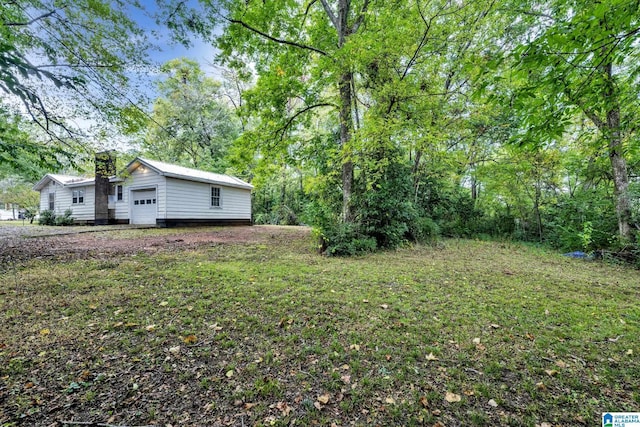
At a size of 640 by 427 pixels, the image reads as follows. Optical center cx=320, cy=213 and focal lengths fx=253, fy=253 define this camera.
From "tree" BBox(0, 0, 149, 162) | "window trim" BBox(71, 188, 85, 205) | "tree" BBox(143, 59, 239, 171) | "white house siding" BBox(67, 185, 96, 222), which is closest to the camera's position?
"tree" BBox(0, 0, 149, 162)

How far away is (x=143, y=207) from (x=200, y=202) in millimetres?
2923

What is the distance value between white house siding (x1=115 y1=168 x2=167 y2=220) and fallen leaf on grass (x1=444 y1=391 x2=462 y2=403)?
13829 mm

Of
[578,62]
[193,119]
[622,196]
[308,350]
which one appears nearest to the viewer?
[578,62]

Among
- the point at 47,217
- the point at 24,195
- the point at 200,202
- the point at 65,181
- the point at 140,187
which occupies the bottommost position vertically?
the point at 47,217

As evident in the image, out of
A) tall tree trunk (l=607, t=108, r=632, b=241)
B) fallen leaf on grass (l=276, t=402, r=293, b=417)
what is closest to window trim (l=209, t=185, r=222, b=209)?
fallen leaf on grass (l=276, t=402, r=293, b=417)

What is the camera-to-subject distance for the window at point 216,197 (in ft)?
49.8

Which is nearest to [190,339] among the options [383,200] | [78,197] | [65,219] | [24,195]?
[383,200]

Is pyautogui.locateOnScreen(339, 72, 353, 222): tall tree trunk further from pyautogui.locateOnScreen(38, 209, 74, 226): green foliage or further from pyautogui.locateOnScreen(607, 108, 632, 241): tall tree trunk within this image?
pyautogui.locateOnScreen(38, 209, 74, 226): green foliage

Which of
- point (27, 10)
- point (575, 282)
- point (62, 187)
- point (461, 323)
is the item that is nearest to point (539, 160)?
point (575, 282)

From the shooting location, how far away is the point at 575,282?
4.72m

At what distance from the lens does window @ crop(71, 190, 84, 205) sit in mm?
15789

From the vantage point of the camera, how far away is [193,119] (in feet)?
67.1

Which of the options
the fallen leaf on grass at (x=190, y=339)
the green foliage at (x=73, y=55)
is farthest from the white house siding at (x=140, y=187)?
the fallen leaf on grass at (x=190, y=339)

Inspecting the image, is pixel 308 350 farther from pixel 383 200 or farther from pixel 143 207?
pixel 143 207
